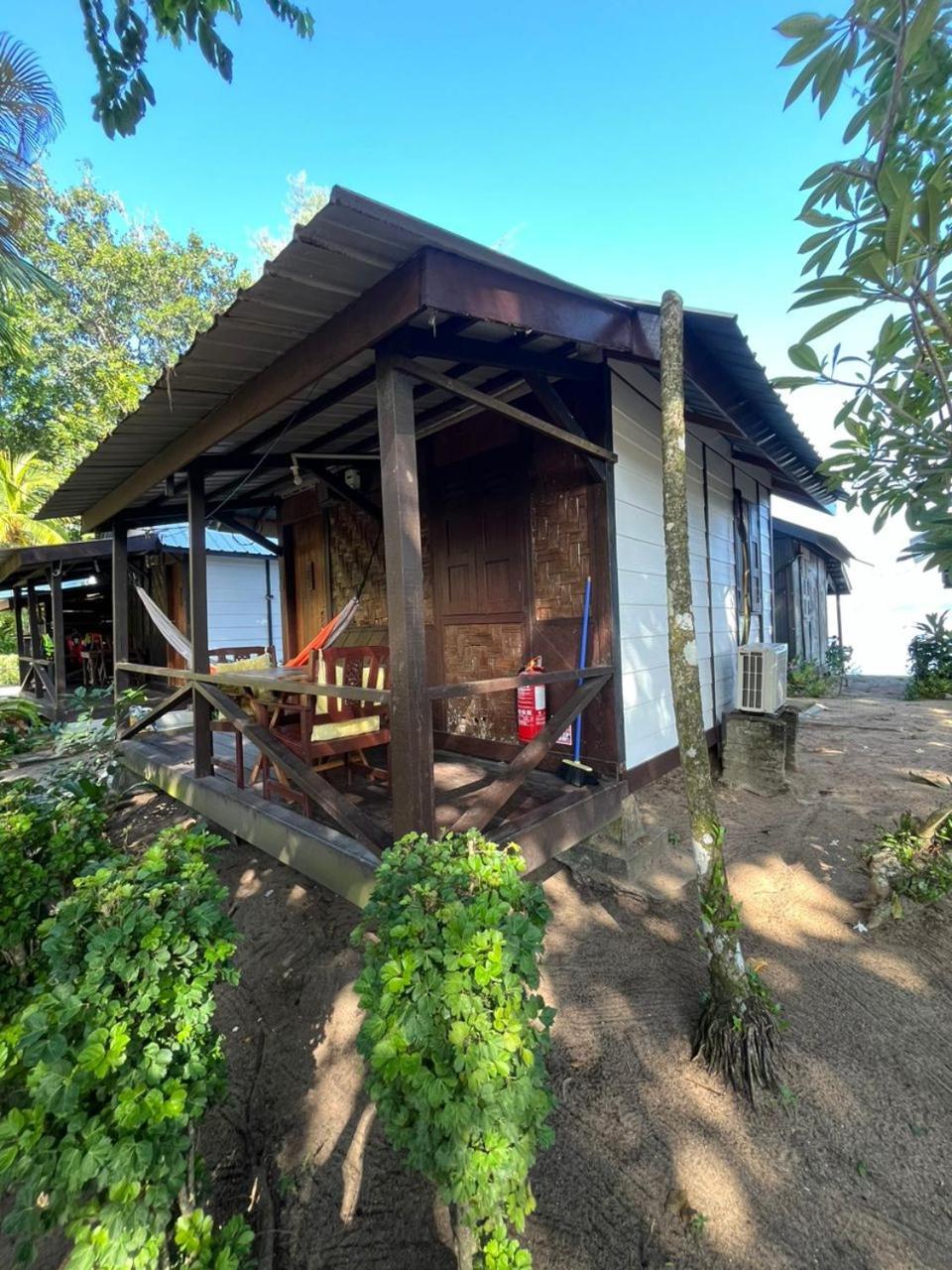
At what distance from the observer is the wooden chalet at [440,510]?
2.20m

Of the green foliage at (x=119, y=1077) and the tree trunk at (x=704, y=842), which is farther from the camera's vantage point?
the tree trunk at (x=704, y=842)

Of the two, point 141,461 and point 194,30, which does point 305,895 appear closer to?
point 141,461

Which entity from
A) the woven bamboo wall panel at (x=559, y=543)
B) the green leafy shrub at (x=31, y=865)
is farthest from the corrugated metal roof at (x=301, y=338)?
the green leafy shrub at (x=31, y=865)

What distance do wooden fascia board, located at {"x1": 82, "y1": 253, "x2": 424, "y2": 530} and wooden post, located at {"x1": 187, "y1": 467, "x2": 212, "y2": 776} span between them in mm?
235

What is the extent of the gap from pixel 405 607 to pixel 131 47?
8.03 ft

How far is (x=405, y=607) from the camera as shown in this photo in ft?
7.20

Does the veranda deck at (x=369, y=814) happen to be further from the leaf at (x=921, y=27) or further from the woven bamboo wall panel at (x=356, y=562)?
the leaf at (x=921, y=27)

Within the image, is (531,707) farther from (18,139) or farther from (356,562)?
(18,139)

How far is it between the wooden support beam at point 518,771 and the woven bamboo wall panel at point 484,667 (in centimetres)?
85

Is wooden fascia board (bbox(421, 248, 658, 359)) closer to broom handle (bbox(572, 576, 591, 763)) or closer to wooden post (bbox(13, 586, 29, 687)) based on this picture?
broom handle (bbox(572, 576, 591, 763))

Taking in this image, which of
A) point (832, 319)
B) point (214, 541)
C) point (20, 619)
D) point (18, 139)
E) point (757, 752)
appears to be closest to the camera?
point (832, 319)

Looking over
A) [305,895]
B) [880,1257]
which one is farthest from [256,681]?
[880,1257]

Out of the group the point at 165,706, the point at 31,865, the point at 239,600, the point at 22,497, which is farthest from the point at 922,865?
the point at 22,497

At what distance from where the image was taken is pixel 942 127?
6.27 ft
